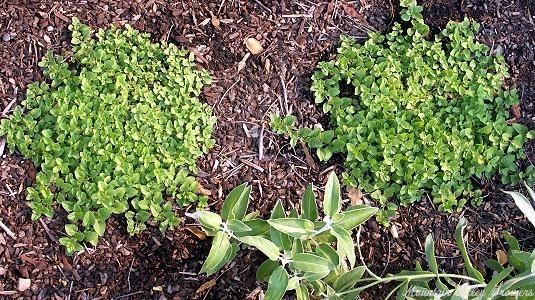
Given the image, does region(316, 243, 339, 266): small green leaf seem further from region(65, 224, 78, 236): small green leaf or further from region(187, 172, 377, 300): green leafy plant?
region(65, 224, 78, 236): small green leaf

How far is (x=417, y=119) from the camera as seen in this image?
2.78 metres

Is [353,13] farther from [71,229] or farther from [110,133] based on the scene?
[71,229]

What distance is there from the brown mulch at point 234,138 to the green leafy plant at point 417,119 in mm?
93

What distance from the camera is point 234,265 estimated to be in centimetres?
273

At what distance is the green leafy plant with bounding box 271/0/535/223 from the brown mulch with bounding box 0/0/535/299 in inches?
3.7

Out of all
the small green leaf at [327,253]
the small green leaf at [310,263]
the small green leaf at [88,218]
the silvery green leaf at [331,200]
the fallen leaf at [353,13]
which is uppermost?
the fallen leaf at [353,13]

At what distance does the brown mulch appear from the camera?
8.78ft

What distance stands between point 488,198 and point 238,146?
1.15m

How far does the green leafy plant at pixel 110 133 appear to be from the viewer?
262cm

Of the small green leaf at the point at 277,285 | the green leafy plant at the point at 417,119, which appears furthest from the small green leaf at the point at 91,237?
the green leafy plant at the point at 417,119

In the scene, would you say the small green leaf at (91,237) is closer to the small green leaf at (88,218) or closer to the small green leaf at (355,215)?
the small green leaf at (88,218)

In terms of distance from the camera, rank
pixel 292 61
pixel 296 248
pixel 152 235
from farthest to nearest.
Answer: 1. pixel 292 61
2. pixel 152 235
3. pixel 296 248

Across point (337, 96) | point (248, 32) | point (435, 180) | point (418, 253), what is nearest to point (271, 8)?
point (248, 32)

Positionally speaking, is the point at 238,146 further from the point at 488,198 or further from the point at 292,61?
the point at 488,198
